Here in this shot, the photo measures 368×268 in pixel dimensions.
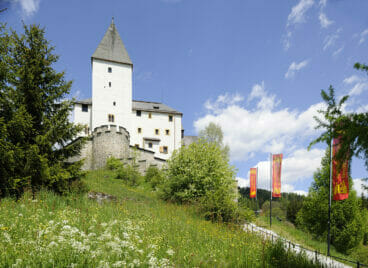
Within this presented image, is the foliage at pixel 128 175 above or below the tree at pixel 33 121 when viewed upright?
below

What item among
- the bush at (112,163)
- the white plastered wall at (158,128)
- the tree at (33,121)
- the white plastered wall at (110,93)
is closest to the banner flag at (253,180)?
the bush at (112,163)

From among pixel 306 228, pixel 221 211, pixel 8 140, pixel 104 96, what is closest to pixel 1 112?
pixel 8 140

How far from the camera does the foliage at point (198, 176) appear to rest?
14680 mm

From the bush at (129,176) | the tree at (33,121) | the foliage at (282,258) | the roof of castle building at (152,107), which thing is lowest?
the bush at (129,176)

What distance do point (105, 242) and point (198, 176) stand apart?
10.2 meters

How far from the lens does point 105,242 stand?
5.24m

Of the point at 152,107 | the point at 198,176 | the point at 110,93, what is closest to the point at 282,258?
the point at 198,176

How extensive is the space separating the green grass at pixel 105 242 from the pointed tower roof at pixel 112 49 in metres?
30.8

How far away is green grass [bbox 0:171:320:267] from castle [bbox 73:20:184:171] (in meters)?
20.2

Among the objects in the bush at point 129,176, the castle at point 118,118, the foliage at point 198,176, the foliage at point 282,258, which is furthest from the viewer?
the castle at point 118,118

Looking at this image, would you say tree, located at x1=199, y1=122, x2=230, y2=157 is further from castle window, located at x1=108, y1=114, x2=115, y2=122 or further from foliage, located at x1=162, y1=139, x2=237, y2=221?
foliage, located at x1=162, y1=139, x2=237, y2=221

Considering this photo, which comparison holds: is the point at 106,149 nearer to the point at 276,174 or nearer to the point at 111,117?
the point at 111,117

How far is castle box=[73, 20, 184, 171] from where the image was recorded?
30.7 m

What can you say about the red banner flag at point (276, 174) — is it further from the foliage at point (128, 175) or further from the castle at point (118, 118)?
the castle at point (118, 118)
